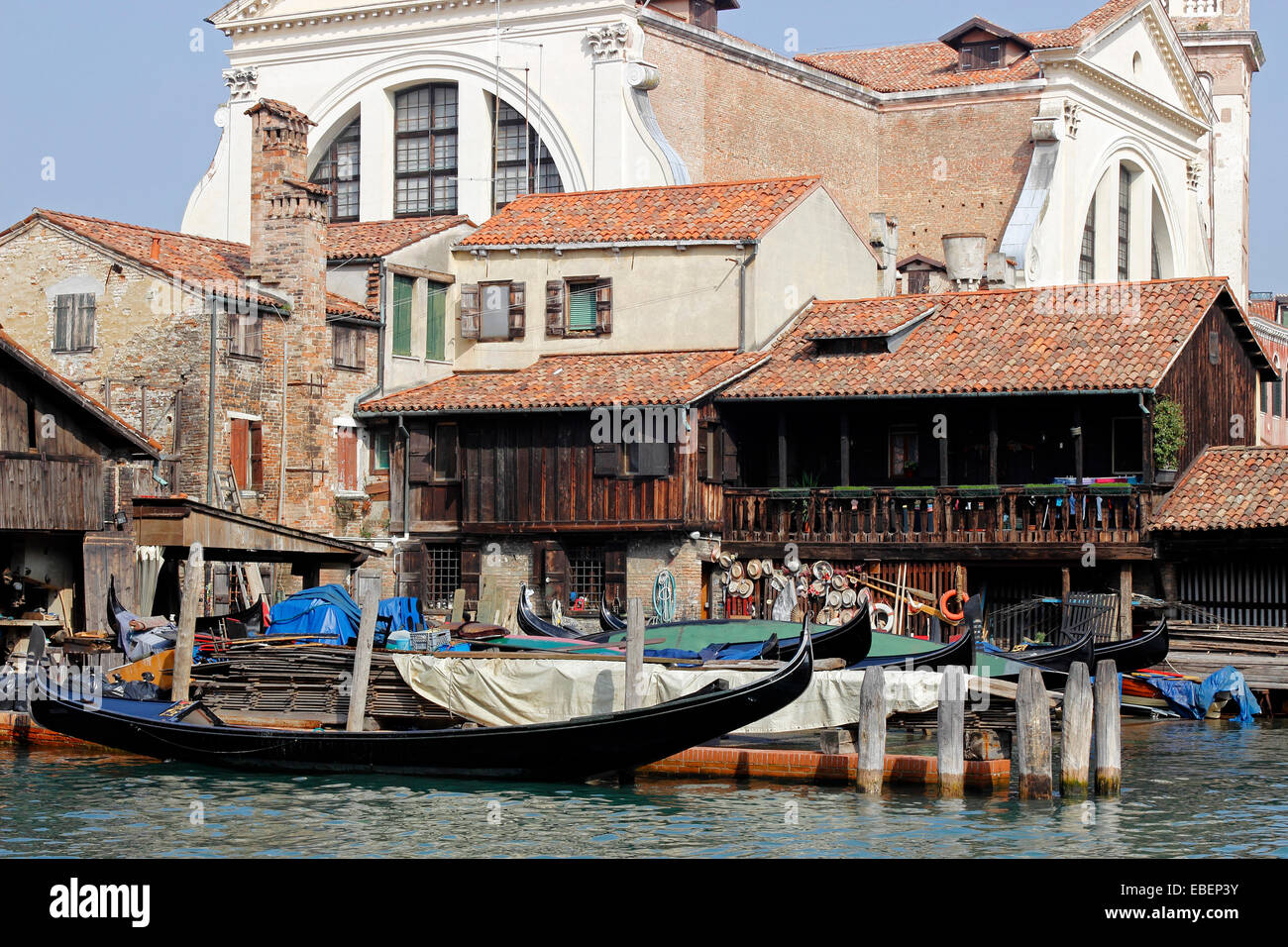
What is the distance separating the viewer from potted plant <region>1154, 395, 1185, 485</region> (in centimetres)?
2842

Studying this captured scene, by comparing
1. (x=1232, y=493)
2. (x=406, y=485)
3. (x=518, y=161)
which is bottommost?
(x=1232, y=493)

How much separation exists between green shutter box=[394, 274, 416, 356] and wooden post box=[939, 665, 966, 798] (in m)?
17.9

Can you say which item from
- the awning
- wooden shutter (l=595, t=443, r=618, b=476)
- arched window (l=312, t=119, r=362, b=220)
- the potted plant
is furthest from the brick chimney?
the potted plant

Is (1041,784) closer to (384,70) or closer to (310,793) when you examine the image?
(310,793)

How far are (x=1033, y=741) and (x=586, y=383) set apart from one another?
15313mm

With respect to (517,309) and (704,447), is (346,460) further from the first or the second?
(704,447)

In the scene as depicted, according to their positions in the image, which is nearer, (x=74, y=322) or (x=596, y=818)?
(x=596, y=818)

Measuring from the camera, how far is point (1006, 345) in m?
30.0

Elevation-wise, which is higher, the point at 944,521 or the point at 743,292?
the point at 743,292

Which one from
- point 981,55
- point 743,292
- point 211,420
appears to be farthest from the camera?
point 981,55

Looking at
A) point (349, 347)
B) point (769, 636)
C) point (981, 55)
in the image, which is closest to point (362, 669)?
point (769, 636)

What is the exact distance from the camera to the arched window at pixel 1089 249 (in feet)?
144

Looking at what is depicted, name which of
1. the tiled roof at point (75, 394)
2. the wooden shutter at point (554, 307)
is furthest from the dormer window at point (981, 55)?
the tiled roof at point (75, 394)
